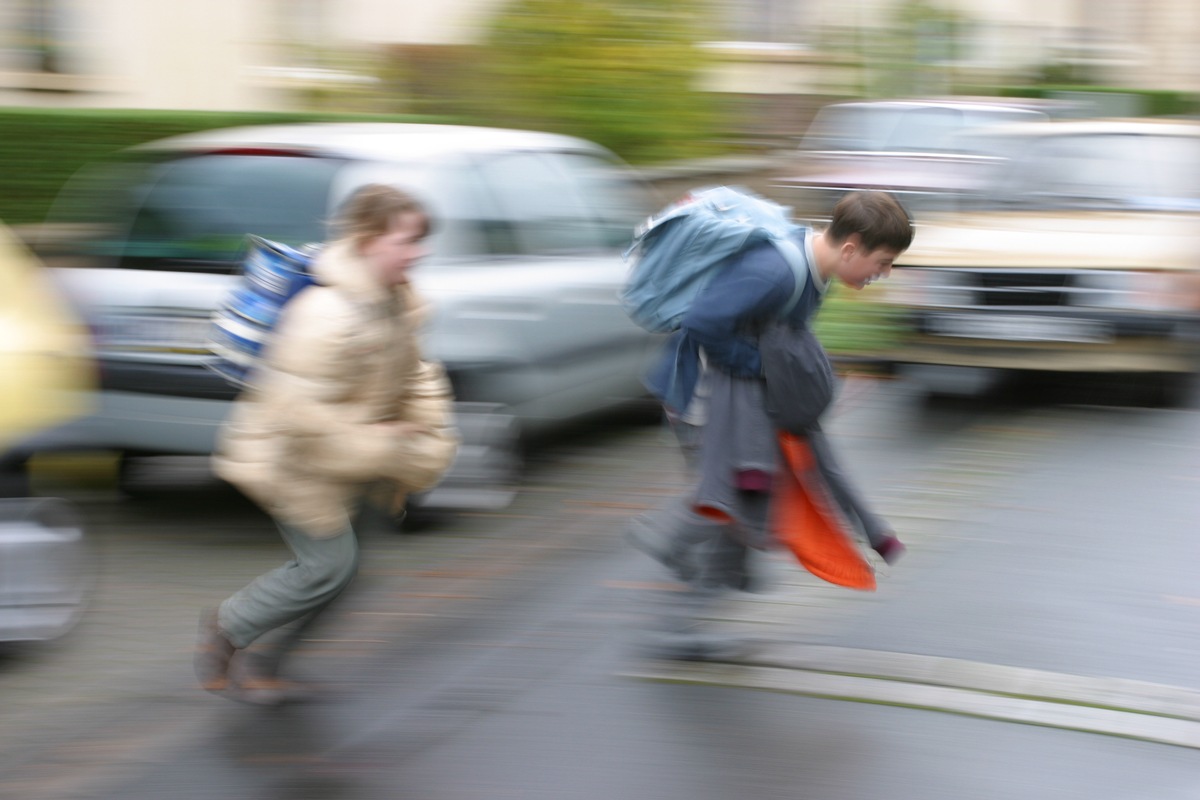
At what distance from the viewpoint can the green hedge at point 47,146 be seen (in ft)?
41.7

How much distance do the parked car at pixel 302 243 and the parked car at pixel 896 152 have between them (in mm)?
7729

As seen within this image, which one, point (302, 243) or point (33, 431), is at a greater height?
point (302, 243)

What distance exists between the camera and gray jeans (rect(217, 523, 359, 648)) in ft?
15.1

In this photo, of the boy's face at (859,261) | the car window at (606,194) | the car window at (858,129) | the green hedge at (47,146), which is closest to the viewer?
the boy's face at (859,261)

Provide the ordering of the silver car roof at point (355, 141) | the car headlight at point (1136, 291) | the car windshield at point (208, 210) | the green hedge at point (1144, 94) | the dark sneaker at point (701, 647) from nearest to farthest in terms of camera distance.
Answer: the dark sneaker at point (701, 647), the car windshield at point (208, 210), the silver car roof at point (355, 141), the car headlight at point (1136, 291), the green hedge at point (1144, 94)

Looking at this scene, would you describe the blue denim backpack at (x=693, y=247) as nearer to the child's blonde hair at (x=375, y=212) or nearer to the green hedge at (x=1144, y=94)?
the child's blonde hair at (x=375, y=212)

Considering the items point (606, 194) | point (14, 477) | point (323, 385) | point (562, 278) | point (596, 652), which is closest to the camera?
point (323, 385)

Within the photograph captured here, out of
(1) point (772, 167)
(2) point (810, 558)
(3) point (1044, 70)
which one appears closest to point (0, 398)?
(2) point (810, 558)

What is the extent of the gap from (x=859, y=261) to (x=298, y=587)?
1.90 meters

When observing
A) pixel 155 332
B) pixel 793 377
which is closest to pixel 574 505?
pixel 155 332

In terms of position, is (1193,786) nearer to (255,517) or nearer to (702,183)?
(255,517)

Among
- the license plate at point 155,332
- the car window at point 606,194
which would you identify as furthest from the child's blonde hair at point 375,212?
the car window at point 606,194

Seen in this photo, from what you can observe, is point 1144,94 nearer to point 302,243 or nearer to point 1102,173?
point 1102,173

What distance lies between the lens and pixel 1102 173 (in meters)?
10.4
